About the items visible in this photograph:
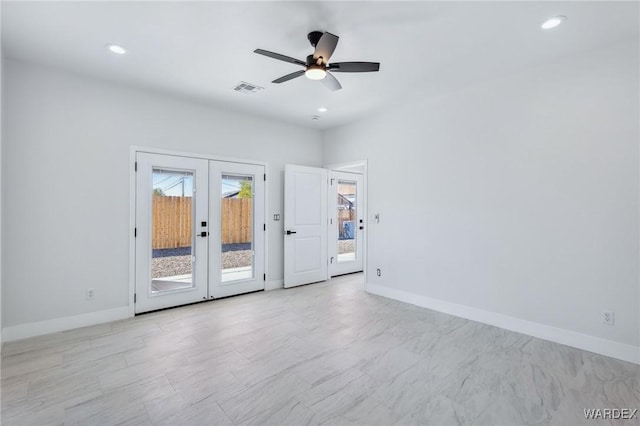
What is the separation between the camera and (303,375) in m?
2.56

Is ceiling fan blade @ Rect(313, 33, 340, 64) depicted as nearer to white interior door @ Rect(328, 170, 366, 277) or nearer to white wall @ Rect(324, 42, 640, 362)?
white wall @ Rect(324, 42, 640, 362)

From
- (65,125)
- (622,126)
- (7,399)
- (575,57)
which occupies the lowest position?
(7,399)

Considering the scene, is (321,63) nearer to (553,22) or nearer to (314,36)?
(314,36)

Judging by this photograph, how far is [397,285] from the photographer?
4.73 meters

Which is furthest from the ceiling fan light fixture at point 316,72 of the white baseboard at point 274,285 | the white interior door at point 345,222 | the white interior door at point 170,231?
the white baseboard at point 274,285

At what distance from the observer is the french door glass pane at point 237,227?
479cm

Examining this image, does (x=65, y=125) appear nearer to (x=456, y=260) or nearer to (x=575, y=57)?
(x=456, y=260)

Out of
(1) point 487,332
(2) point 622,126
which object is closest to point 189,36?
(2) point 622,126

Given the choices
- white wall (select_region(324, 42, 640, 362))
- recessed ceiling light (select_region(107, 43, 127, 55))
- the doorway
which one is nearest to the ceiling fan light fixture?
recessed ceiling light (select_region(107, 43, 127, 55))

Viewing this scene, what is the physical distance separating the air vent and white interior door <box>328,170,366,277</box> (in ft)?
8.05

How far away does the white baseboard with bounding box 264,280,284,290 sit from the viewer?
17.3ft

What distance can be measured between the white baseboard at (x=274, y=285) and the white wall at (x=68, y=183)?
2.09m

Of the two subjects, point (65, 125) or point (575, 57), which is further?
point (65, 125)

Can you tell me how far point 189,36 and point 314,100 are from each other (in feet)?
6.40
